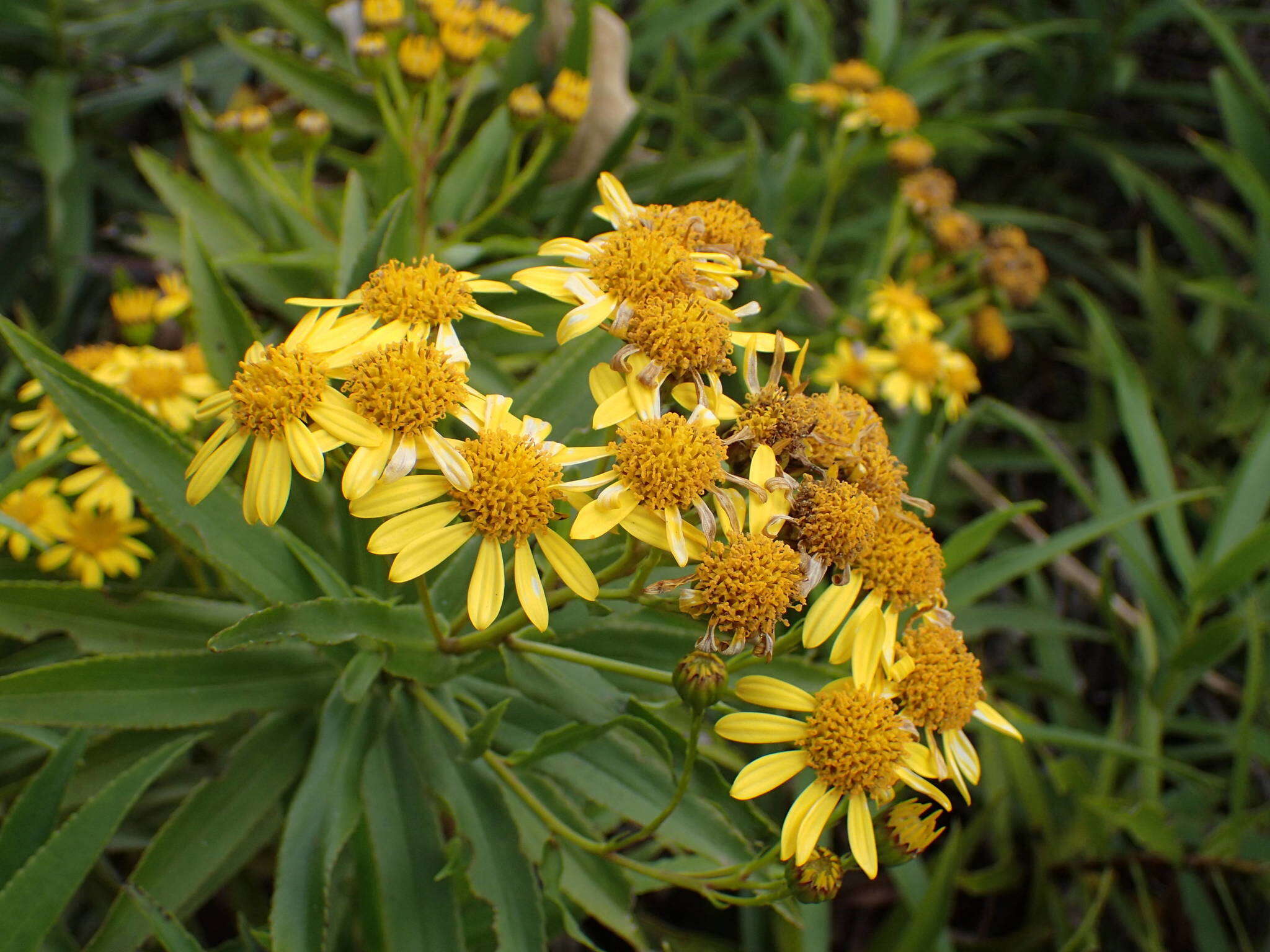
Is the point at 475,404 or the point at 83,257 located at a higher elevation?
the point at 475,404

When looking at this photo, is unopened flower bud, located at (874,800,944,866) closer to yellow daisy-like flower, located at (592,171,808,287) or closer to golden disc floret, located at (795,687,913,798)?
golden disc floret, located at (795,687,913,798)

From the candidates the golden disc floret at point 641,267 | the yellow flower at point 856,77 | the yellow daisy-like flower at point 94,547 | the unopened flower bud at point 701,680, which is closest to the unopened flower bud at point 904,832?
the unopened flower bud at point 701,680

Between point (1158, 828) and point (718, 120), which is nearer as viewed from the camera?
point (1158, 828)

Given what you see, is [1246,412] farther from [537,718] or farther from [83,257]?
[83,257]

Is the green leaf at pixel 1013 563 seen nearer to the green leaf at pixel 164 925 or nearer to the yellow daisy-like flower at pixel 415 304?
the yellow daisy-like flower at pixel 415 304

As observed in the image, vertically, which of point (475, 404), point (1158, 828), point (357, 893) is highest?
point (475, 404)

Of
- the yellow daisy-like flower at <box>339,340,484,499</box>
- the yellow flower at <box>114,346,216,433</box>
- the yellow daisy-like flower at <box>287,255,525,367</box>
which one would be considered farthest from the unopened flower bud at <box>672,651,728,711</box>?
the yellow flower at <box>114,346,216,433</box>

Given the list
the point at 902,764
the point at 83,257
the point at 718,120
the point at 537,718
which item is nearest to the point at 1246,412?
the point at 718,120
